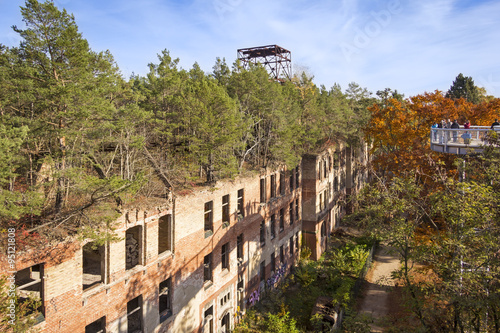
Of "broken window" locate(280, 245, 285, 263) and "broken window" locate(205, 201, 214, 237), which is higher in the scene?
"broken window" locate(205, 201, 214, 237)

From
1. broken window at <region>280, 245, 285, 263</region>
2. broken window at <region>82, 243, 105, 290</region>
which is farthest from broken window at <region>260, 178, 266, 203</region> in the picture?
broken window at <region>82, 243, 105, 290</region>

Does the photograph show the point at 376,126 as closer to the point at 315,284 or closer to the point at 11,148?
the point at 315,284

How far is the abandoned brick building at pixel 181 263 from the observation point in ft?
35.6

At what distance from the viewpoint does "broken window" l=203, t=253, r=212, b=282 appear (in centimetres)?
1828

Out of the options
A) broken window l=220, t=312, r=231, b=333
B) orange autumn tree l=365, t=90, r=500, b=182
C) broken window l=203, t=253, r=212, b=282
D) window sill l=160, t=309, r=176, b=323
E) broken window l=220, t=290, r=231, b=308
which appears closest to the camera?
window sill l=160, t=309, r=176, b=323

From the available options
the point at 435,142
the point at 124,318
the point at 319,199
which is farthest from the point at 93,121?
the point at 319,199

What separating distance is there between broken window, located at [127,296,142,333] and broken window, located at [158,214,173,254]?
7.65 ft

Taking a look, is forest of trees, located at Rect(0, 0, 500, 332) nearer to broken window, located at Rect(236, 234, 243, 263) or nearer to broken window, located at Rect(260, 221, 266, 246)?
broken window, located at Rect(236, 234, 243, 263)

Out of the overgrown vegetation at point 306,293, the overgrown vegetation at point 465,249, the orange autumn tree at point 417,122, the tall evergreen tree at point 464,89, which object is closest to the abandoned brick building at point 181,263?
the overgrown vegetation at point 306,293

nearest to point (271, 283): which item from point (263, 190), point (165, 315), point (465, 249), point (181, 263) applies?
point (263, 190)

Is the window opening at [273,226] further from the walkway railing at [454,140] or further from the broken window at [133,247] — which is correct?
the broken window at [133,247]

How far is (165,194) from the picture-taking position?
15.2m

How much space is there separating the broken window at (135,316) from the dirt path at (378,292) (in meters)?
12.6

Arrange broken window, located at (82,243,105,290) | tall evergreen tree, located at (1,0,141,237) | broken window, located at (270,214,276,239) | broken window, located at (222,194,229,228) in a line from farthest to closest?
broken window, located at (270,214,276,239) < broken window, located at (222,194,229,228) < broken window, located at (82,243,105,290) < tall evergreen tree, located at (1,0,141,237)
